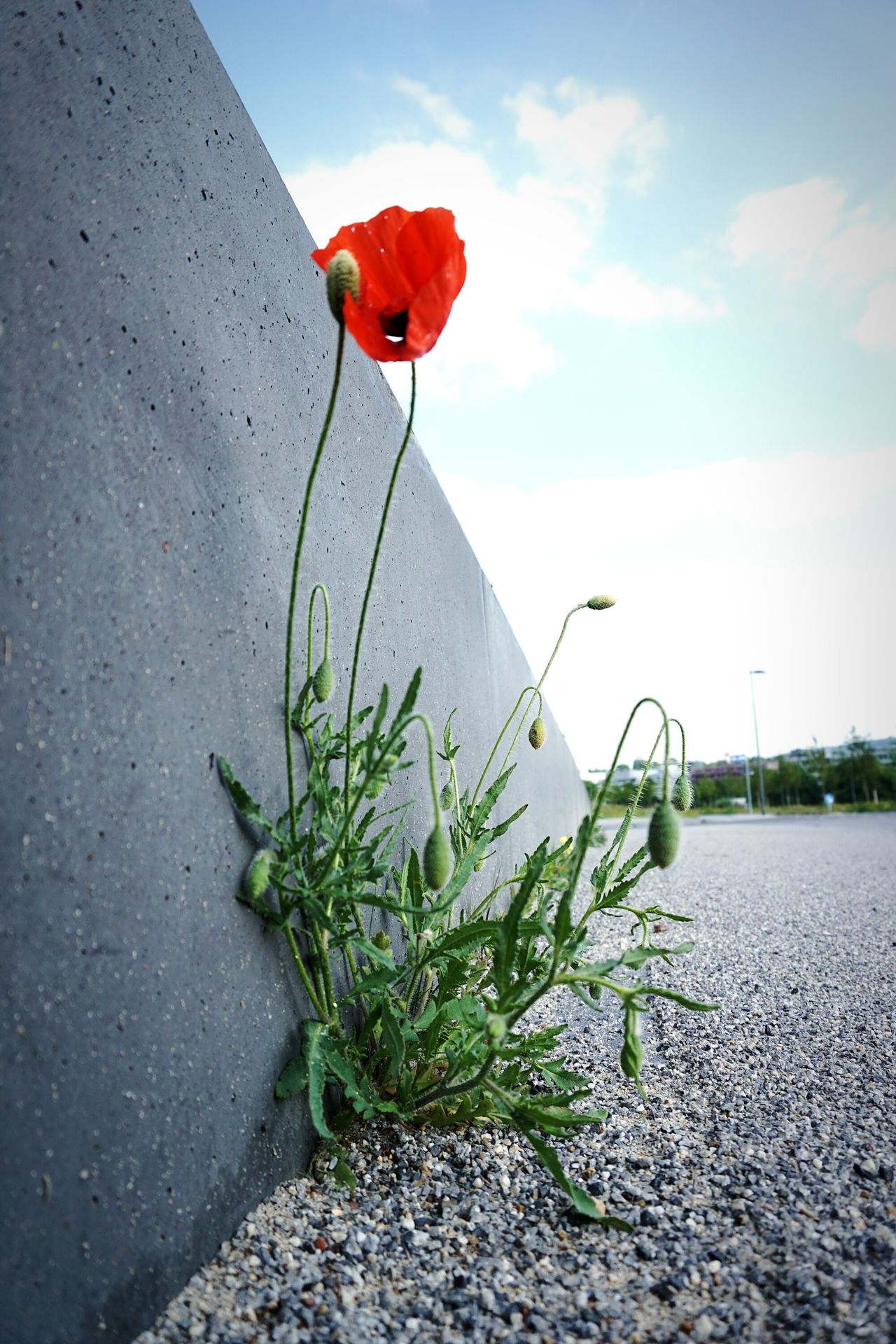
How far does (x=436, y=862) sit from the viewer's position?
3.24ft

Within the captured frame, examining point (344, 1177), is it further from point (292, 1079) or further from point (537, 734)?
point (537, 734)

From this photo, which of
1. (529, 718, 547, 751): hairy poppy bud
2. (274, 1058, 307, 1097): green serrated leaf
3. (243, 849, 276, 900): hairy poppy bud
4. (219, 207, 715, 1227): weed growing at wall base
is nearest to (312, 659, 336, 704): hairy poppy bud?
(219, 207, 715, 1227): weed growing at wall base

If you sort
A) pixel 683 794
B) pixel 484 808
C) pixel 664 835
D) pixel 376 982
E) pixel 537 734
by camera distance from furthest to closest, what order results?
pixel 537 734 < pixel 484 808 < pixel 683 794 < pixel 376 982 < pixel 664 835

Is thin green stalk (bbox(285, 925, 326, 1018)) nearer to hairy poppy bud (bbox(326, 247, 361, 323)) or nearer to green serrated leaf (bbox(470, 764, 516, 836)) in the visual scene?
green serrated leaf (bbox(470, 764, 516, 836))

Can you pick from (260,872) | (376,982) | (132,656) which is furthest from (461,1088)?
(132,656)

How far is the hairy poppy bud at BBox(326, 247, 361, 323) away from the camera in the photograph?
2.96ft

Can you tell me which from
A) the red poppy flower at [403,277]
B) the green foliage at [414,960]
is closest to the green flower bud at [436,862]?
the green foliage at [414,960]

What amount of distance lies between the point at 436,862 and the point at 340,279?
0.69m

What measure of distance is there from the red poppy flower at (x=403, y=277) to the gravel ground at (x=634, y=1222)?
1120 mm

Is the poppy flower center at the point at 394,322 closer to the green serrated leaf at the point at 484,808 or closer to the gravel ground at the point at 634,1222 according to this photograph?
the green serrated leaf at the point at 484,808

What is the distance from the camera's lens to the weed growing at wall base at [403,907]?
3.29ft

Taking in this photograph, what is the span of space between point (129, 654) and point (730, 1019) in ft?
6.01

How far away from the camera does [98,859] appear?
83 cm

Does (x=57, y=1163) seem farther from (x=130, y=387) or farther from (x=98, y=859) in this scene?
(x=130, y=387)
